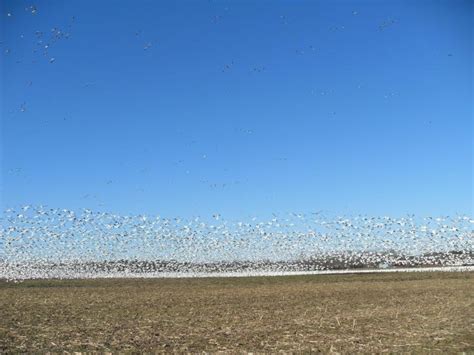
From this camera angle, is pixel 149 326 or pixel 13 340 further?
pixel 149 326

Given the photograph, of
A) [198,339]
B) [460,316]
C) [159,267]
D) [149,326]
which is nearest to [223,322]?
[149,326]

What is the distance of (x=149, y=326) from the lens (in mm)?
22172

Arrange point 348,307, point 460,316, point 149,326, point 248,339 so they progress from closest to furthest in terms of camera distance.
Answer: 1. point 248,339
2. point 149,326
3. point 460,316
4. point 348,307

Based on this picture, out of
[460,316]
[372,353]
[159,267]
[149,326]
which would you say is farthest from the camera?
[159,267]

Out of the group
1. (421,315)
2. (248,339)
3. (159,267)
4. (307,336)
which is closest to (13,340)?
(248,339)

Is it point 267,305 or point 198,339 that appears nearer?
point 198,339

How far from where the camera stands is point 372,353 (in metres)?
15.6

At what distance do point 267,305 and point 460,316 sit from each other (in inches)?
434

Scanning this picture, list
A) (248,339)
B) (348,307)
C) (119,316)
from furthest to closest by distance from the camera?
(348,307) → (119,316) → (248,339)

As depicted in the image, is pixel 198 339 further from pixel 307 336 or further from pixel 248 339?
pixel 307 336

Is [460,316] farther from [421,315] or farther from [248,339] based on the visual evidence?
[248,339]

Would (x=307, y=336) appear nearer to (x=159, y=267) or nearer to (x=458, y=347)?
(x=458, y=347)

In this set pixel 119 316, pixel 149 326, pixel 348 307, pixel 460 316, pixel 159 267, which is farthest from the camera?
pixel 159 267

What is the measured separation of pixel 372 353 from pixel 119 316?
576 inches
